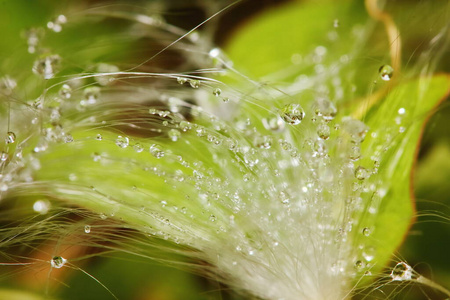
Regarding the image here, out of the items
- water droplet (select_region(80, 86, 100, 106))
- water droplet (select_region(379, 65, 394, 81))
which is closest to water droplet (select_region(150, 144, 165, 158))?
water droplet (select_region(80, 86, 100, 106))

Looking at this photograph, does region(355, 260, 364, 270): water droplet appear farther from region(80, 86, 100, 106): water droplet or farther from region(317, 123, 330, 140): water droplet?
region(80, 86, 100, 106): water droplet

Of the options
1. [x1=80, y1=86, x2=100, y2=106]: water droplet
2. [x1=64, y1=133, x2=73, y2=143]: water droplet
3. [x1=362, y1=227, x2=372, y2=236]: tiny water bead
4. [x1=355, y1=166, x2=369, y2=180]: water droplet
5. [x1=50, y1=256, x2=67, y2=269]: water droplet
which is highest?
[x1=80, y1=86, x2=100, y2=106]: water droplet

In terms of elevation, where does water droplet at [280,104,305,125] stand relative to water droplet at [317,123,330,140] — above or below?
above

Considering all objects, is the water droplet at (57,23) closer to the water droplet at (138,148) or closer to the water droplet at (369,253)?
the water droplet at (138,148)

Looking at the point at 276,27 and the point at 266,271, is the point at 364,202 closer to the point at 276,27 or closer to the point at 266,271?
the point at 266,271

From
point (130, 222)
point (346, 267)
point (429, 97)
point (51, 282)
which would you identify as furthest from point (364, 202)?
point (51, 282)

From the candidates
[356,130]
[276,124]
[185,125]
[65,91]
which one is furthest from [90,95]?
[356,130]

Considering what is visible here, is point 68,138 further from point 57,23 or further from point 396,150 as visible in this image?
point 396,150
